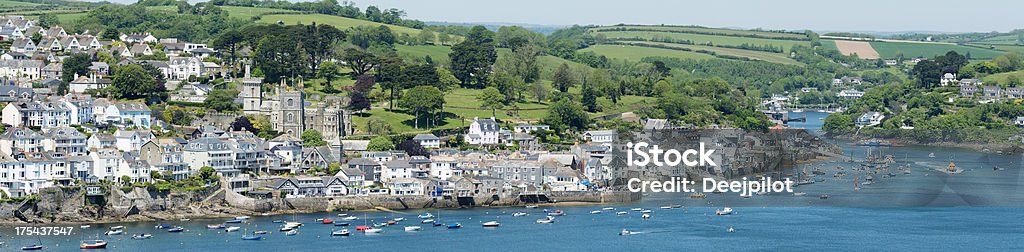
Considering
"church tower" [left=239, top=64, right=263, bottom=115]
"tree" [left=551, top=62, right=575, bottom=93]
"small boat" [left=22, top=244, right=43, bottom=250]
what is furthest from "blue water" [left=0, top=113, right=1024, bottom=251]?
"tree" [left=551, top=62, right=575, bottom=93]

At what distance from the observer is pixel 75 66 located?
5566 cm

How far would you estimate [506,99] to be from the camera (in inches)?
2494

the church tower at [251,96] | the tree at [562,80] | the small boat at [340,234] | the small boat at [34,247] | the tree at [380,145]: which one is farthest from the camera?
the tree at [562,80]

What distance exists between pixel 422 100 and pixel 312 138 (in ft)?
20.5

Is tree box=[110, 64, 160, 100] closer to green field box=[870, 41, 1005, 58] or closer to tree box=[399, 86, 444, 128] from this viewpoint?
tree box=[399, 86, 444, 128]

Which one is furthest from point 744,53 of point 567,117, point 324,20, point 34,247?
point 34,247

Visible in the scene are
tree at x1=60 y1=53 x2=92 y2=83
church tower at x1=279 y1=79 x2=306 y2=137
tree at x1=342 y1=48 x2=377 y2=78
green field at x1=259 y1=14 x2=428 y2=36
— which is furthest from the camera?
green field at x1=259 y1=14 x2=428 y2=36

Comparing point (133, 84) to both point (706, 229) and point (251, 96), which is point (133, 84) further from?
point (706, 229)

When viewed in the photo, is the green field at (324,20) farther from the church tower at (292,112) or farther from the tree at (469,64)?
the church tower at (292,112)

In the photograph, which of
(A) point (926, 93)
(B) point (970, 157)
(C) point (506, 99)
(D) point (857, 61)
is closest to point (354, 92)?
(C) point (506, 99)

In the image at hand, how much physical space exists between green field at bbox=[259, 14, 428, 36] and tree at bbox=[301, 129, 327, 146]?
26.2 m

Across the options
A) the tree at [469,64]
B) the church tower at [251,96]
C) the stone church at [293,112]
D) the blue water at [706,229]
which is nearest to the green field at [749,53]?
the tree at [469,64]

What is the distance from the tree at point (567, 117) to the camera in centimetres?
5869

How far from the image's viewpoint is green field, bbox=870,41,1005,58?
113500mm
